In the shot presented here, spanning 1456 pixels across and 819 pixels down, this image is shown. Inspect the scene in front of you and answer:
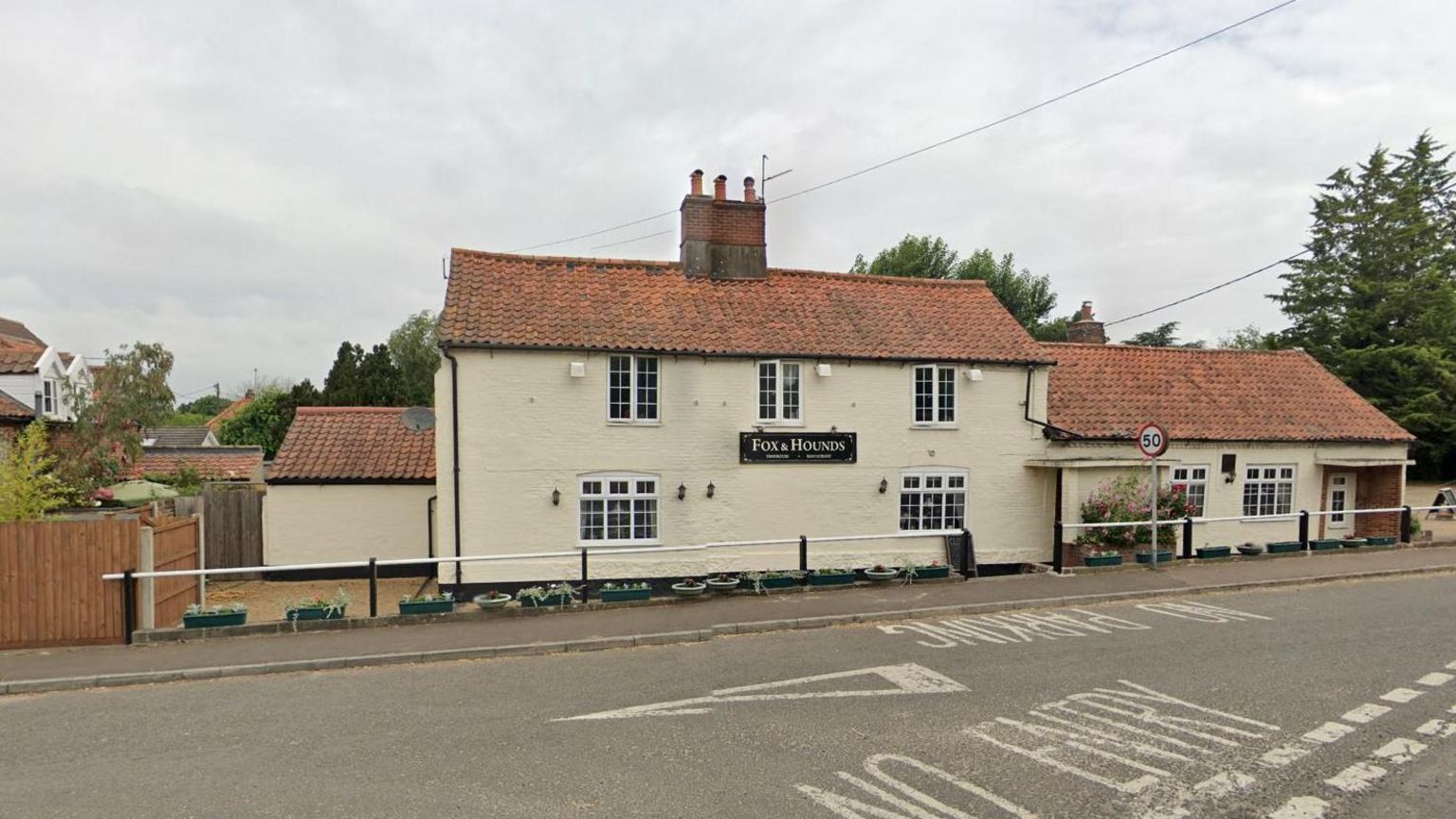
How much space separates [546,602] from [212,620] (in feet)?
14.6

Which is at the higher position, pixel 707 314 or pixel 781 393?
pixel 707 314

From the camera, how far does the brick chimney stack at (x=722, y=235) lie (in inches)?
652

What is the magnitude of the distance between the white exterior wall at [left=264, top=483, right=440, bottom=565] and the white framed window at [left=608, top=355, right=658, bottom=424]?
5415mm

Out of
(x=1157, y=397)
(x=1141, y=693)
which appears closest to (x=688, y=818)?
(x=1141, y=693)

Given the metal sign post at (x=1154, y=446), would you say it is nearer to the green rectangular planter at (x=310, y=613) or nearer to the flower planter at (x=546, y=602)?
the flower planter at (x=546, y=602)

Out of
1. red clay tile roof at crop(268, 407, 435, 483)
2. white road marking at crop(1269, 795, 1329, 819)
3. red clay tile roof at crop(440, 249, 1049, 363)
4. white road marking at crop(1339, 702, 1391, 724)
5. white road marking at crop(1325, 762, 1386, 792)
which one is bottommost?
white road marking at crop(1339, 702, 1391, 724)

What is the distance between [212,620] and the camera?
1030 centimetres

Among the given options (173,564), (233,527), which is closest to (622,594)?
(173,564)

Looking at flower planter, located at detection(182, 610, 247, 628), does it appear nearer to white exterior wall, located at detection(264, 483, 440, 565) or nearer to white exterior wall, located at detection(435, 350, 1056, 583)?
white exterior wall, located at detection(435, 350, 1056, 583)

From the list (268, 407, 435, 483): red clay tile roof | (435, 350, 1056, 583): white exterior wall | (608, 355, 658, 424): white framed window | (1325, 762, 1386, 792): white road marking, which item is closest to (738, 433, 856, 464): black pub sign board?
(435, 350, 1056, 583): white exterior wall

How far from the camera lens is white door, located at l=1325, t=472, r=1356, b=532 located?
1931cm

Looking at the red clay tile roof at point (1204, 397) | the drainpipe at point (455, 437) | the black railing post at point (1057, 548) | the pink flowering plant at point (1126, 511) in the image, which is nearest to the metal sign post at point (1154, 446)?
the pink flowering plant at point (1126, 511)

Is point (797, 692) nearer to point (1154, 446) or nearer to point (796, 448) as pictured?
point (796, 448)

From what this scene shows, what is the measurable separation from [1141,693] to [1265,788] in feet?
7.00
